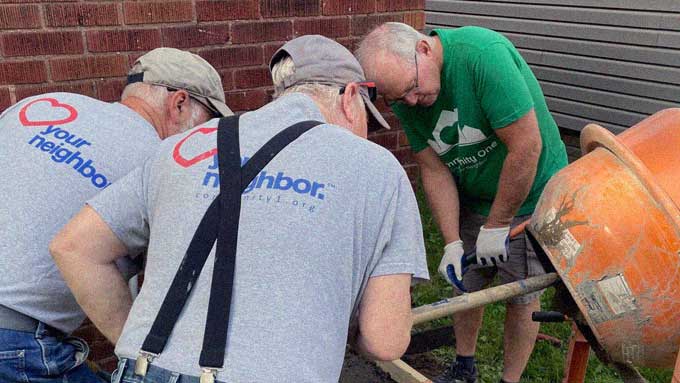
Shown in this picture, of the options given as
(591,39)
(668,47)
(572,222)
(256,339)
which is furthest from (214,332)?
(591,39)

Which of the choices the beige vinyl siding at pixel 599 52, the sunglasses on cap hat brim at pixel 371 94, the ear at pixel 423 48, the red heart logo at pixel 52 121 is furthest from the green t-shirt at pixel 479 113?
the beige vinyl siding at pixel 599 52

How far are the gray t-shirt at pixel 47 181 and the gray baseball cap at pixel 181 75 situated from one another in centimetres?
29

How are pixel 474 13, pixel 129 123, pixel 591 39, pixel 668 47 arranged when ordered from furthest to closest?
pixel 474 13
pixel 591 39
pixel 668 47
pixel 129 123

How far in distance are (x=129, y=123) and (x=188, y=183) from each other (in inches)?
24.8

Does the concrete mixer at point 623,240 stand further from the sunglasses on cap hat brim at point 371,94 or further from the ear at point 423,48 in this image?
the ear at point 423,48

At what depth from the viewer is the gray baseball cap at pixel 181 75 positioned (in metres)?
2.22

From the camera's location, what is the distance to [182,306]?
4.68 feet

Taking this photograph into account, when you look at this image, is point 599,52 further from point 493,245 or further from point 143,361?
point 143,361

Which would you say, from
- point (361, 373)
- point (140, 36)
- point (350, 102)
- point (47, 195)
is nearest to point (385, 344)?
point (350, 102)

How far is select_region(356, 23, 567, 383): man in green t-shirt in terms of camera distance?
2.74m

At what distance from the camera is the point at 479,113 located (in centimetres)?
290

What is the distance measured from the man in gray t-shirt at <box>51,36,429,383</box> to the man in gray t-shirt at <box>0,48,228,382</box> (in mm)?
288

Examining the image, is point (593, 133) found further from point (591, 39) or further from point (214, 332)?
point (591, 39)

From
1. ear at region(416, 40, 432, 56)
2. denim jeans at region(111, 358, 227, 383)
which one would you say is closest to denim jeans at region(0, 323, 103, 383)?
denim jeans at region(111, 358, 227, 383)
